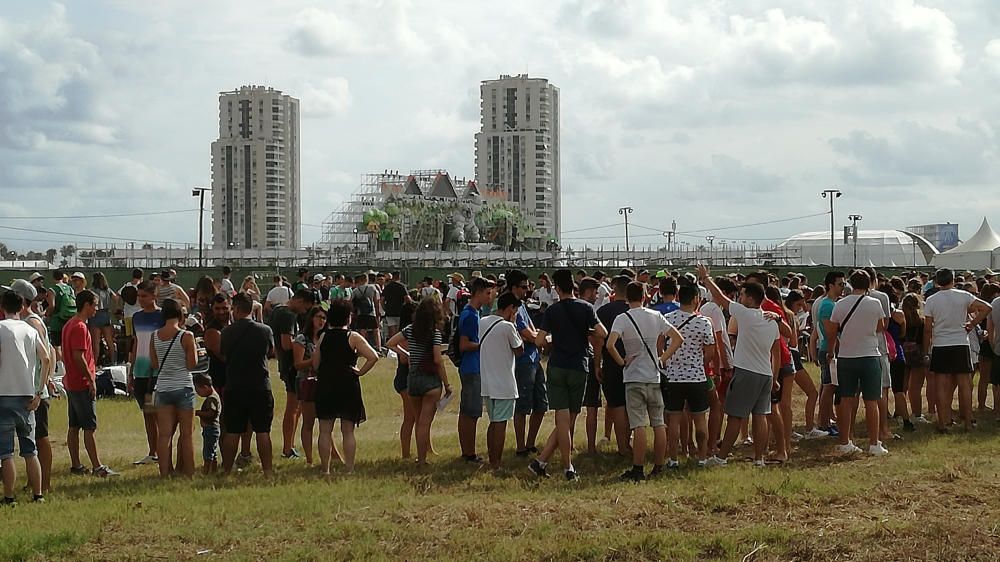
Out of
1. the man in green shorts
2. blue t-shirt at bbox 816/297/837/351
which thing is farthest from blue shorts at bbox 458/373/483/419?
blue t-shirt at bbox 816/297/837/351

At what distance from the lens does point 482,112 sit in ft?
541

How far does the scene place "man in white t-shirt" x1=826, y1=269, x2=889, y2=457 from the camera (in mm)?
10984

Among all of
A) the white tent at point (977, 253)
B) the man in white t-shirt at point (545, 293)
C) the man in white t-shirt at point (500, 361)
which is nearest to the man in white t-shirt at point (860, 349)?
the man in white t-shirt at point (500, 361)

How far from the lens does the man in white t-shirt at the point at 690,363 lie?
1009 centimetres

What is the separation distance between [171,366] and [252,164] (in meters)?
147

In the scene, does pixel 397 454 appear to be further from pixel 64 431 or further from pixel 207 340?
pixel 64 431

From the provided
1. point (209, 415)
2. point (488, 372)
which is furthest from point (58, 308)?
point (488, 372)

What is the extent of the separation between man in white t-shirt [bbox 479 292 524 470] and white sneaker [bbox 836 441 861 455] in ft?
11.8

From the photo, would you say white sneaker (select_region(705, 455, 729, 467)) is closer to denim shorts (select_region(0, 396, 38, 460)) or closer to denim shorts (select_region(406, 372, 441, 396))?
denim shorts (select_region(406, 372, 441, 396))

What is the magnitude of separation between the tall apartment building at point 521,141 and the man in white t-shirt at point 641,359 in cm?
14993

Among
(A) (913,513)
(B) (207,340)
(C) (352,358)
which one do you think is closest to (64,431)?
(B) (207,340)

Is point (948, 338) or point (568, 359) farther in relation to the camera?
point (948, 338)

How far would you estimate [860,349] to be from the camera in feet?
36.2

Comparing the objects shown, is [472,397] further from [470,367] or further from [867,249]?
[867,249]
